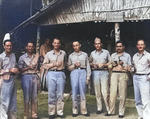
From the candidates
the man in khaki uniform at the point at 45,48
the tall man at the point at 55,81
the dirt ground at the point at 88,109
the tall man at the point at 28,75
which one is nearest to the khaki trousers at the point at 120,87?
the dirt ground at the point at 88,109

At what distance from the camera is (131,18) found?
754 cm

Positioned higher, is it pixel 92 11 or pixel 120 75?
pixel 92 11

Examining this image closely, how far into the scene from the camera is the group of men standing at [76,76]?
16.2 feet

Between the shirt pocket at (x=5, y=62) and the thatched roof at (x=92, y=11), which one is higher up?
the thatched roof at (x=92, y=11)

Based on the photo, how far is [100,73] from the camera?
6109mm

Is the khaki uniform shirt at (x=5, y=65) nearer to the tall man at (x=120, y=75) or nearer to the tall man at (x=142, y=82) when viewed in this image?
the tall man at (x=120, y=75)

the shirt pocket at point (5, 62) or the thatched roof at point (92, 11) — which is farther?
the thatched roof at point (92, 11)

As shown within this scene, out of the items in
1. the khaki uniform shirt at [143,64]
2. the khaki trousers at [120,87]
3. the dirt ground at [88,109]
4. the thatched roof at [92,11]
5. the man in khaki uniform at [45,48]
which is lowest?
the dirt ground at [88,109]

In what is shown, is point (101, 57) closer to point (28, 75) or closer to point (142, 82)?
point (142, 82)

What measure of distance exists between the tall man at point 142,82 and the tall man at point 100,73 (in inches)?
37.9

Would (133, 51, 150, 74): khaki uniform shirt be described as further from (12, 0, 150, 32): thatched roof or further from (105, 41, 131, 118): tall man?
(12, 0, 150, 32): thatched roof

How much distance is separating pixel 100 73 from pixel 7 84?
8.47 ft

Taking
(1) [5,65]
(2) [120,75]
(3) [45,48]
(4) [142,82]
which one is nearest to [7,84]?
(1) [5,65]

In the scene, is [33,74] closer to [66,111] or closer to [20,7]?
[66,111]
